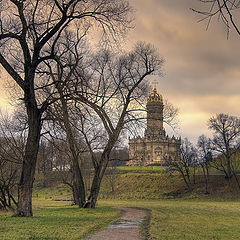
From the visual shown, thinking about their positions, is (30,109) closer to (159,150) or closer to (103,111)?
(103,111)

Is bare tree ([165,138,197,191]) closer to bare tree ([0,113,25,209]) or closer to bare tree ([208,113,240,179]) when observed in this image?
bare tree ([208,113,240,179])

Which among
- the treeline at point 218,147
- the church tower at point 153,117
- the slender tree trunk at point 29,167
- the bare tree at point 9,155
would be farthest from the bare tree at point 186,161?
the slender tree trunk at point 29,167

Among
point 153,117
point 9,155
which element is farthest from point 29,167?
→ point 153,117

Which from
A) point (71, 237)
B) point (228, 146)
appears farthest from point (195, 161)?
point (71, 237)

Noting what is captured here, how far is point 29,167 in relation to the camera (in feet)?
47.2

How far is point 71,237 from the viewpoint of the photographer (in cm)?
968

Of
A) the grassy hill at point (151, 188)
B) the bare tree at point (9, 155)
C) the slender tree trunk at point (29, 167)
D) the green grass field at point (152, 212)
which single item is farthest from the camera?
the grassy hill at point (151, 188)

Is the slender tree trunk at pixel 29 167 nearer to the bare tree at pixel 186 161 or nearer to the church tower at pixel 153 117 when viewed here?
the church tower at pixel 153 117

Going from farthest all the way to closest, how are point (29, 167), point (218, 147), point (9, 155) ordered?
point (218, 147) < point (9, 155) < point (29, 167)

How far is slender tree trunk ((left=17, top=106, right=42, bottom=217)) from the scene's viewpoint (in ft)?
46.7

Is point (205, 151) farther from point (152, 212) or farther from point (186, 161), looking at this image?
point (152, 212)

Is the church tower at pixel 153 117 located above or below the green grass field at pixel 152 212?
above

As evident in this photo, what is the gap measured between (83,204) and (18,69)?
368 inches

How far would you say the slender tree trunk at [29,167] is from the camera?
1423 cm
